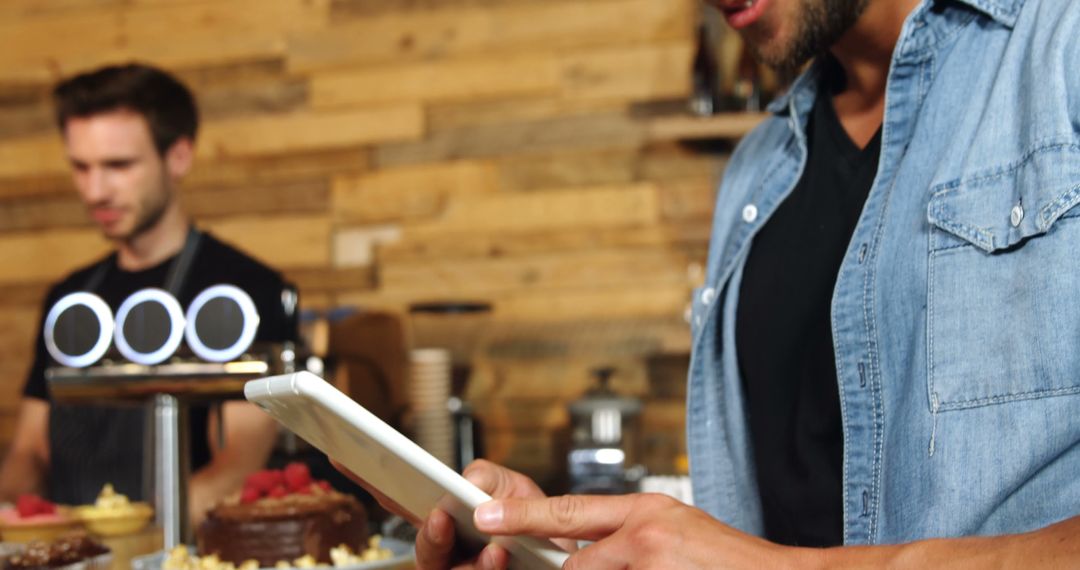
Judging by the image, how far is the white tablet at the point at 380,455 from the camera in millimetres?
969

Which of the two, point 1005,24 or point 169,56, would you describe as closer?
point 1005,24

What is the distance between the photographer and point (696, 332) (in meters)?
1.68

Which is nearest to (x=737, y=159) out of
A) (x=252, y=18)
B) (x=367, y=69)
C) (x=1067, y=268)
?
(x=1067, y=268)

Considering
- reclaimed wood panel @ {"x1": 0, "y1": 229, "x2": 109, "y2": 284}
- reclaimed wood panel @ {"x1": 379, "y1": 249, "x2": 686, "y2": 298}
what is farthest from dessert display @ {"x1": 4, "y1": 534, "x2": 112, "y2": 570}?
reclaimed wood panel @ {"x1": 0, "y1": 229, "x2": 109, "y2": 284}

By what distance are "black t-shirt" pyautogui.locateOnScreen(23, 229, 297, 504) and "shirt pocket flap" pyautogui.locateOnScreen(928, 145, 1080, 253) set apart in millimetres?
1660

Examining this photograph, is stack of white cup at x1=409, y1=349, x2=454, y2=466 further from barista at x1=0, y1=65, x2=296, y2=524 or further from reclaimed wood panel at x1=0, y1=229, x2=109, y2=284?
reclaimed wood panel at x1=0, y1=229, x2=109, y2=284

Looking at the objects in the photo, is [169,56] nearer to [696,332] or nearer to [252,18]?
[252,18]

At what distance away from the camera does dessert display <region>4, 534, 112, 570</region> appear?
53.6 inches

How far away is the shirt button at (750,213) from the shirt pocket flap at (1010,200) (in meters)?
0.38

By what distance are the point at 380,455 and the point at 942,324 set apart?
58cm

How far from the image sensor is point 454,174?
3600mm

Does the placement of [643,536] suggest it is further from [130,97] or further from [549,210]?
[549,210]

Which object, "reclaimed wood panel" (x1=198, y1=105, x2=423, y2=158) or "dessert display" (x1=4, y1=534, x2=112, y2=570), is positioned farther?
"reclaimed wood panel" (x1=198, y1=105, x2=423, y2=158)

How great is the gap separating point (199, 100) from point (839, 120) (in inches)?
108
